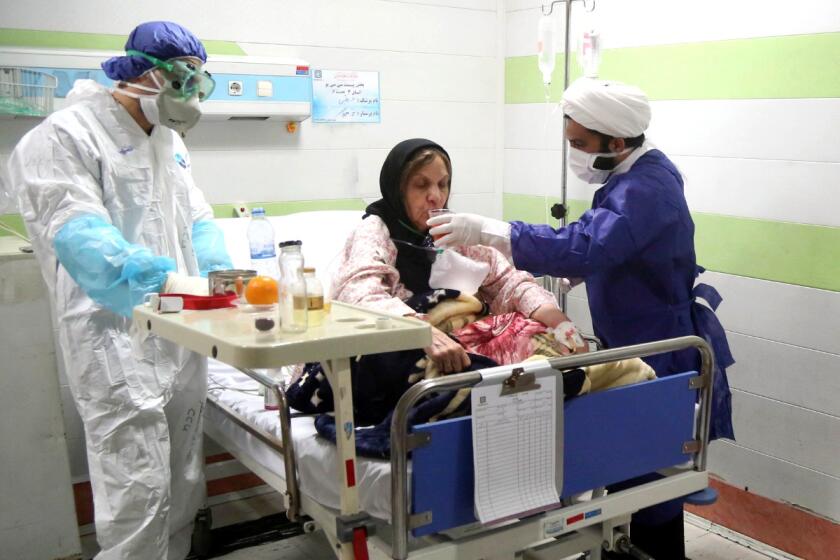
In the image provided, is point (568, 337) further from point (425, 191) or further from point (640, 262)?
point (425, 191)

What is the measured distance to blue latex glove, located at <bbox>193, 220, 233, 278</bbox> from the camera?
2990 mm

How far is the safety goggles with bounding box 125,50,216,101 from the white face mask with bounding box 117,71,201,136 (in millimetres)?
23

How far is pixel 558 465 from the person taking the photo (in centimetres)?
205

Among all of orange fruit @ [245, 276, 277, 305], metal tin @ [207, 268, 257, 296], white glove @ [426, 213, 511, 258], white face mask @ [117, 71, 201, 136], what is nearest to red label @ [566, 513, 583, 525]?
white glove @ [426, 213, 511, 258]

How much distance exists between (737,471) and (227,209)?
2.59 meters

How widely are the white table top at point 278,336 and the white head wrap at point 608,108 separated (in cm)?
108

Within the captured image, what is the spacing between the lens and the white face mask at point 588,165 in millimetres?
2695

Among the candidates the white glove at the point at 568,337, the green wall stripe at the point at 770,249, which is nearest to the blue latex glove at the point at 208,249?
the white glove at the point at 568,337

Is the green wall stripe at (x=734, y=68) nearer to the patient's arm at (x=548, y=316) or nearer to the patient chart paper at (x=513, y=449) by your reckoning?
the patient's arm at (x=548, y=316)

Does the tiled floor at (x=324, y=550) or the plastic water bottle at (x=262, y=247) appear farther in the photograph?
the plastic water bottle at (x=262, y=247)

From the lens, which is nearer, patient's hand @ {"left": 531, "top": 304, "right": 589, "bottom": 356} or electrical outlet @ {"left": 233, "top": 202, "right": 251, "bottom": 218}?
patient's hand @ {"left": 531, "top": 304, "right": 589, "bottom": 356}

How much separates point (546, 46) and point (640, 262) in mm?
1645

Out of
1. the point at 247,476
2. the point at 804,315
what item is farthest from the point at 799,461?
the point at 247,476

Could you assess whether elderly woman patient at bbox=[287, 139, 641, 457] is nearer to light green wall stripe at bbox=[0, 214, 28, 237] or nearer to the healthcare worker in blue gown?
the healthcare worker in blue gown
